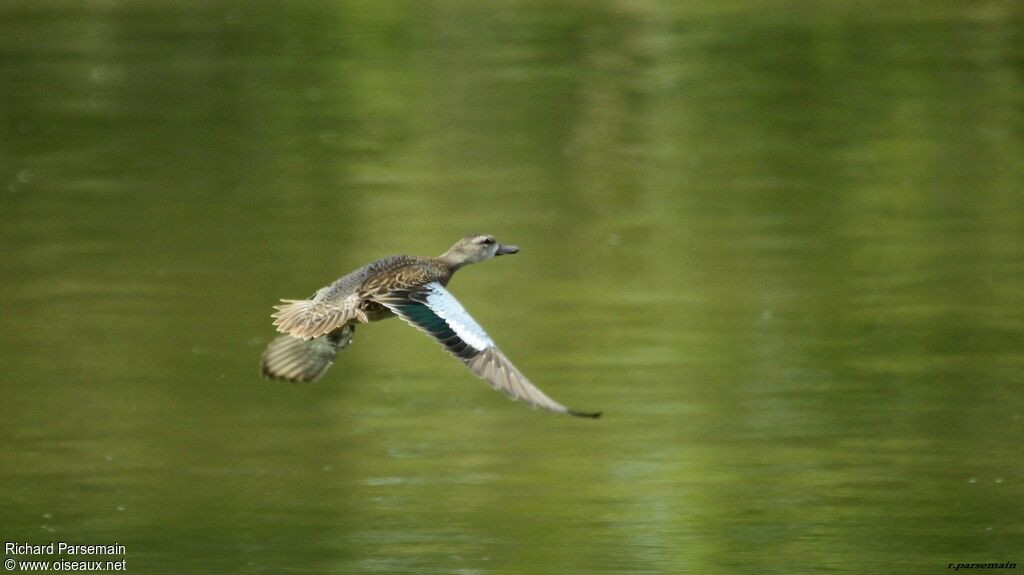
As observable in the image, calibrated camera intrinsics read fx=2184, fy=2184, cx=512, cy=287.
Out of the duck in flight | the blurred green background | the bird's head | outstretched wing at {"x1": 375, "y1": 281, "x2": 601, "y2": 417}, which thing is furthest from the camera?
the blurred green background

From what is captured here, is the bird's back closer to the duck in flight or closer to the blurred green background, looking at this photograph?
the duck in flight

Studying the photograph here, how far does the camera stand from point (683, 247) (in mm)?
18406

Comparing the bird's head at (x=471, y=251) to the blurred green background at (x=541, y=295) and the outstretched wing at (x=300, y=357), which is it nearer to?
the outstretched wing at (x=300, y=357)

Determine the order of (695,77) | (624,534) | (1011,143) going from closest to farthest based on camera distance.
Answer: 1. (624,534)
2. (1011,143)
3. (695,77)

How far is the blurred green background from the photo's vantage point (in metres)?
12.3

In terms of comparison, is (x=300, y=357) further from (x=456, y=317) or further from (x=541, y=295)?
(x=541, y=295)

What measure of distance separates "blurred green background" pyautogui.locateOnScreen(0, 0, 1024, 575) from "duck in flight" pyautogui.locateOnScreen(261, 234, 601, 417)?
2607mm

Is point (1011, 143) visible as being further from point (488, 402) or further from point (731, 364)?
point (488, 402)

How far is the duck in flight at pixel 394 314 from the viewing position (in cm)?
816

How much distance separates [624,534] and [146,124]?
47.0ft

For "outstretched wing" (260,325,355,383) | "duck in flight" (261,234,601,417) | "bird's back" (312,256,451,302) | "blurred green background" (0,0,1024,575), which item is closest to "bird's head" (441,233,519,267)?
"duck in flight" (261,234,601,417)

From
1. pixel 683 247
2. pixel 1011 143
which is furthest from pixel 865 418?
pixel 1011 143

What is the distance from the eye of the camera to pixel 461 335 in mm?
8336

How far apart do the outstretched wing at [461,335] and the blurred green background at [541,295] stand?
311 centimetres
